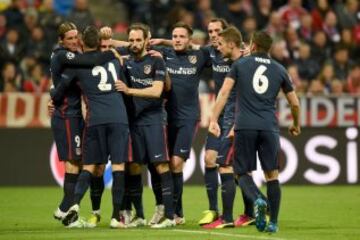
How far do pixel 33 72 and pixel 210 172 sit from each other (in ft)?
23.0

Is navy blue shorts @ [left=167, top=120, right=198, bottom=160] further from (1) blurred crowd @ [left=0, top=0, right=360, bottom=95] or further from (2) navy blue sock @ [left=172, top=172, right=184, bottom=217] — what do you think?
(1) blurred crowd @ [left=0, top=0, right=360, bottom=95]

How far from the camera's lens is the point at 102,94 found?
11.9 m

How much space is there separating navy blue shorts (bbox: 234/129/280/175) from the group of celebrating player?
0.01 meters

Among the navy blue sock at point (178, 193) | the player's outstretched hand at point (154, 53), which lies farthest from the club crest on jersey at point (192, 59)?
the navy blue sock at point (178, 193)

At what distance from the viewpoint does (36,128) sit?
711 inches

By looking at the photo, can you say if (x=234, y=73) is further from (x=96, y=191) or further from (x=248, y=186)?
(x=96, y=191)

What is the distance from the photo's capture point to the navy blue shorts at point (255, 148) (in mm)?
11195

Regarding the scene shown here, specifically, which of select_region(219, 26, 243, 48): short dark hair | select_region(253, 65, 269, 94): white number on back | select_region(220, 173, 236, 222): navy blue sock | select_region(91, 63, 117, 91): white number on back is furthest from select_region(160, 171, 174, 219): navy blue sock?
select_region(219, 26, 243, 48): short dark hair

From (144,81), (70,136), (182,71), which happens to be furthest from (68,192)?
(182,71)

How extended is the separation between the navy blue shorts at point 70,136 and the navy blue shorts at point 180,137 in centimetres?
106

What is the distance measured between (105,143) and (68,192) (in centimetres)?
86

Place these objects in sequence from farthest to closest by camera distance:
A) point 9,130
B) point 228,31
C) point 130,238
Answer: point 9,130, point 228,31, point 130,238

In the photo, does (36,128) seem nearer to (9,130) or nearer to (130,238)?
(9,130)

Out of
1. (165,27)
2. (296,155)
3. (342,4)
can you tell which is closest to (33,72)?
(165,27)
